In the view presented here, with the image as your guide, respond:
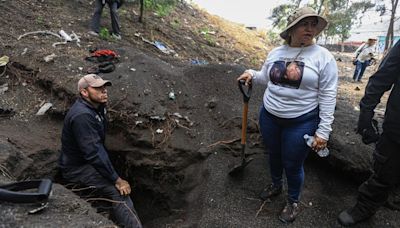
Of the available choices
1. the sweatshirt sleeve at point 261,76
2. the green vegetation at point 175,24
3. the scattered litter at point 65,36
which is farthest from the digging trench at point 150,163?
the green vegetation at point 175,24

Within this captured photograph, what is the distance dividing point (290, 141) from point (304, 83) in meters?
0.50

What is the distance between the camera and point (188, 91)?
498 centimetres

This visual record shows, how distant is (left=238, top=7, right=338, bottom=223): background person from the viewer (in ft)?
7.80

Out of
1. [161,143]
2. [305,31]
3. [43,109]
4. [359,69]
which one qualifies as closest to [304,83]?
[305,31]

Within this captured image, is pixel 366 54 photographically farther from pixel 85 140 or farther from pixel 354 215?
pixel 85 140

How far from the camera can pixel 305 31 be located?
240 cm

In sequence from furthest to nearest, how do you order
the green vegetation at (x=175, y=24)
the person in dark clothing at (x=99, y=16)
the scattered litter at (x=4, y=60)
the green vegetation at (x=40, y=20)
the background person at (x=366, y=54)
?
the background person at (x=366, y=54)
the green vegetation at (x=175, y=24)
the person in dark clothing at (x=99, y=16)
the green vegetation at (x=40, y=20)
the scattered litter at (x=4, y=60)

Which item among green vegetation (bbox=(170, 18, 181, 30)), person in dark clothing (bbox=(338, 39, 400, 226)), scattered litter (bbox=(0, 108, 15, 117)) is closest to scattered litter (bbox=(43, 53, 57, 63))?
scattered litter (bbox=(0, 108, 15, 117))

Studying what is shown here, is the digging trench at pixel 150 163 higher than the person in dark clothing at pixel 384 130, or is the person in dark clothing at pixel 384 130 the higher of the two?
the person in dark clothing at pixel 384 130

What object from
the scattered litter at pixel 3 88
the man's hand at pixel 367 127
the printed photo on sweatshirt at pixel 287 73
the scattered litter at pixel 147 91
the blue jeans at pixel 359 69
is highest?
the printed photo on sweatshirt at pixel 287 73

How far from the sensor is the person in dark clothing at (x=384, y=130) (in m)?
2.35

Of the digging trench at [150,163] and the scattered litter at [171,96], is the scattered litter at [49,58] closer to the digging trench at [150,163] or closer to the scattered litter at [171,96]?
the digging trench at [150,163]

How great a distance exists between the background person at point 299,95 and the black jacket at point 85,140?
1556 millimetres

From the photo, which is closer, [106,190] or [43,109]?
[106,190]
